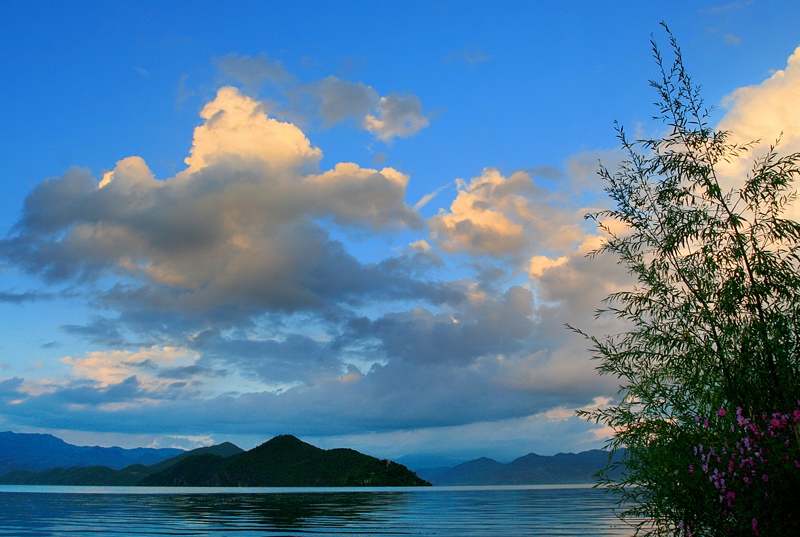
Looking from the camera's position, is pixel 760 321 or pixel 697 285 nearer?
pixel 760 321

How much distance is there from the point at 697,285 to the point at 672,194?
130 inches

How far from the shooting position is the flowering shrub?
49.2 feet

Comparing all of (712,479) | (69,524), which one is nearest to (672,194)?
(712,479)

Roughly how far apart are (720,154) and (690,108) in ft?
5.68

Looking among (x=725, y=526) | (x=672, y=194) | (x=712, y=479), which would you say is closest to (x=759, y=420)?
(x=712, y=479)

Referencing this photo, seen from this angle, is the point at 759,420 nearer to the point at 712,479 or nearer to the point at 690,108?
the point at 712,479

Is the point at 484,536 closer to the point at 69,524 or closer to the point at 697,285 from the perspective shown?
the point at 697,285

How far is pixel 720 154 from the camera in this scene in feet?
62.3

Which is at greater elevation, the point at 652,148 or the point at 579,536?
the point at 652,148

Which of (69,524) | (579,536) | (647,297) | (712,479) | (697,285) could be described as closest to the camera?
(712,479)

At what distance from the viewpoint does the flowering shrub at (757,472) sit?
15008 millimetres

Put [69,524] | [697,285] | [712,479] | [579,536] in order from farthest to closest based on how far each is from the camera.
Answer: [69,524], [579,536], [697,285], [712,479]

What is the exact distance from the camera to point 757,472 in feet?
51.1

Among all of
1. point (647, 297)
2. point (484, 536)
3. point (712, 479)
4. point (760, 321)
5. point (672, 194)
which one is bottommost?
point (484, 536)
